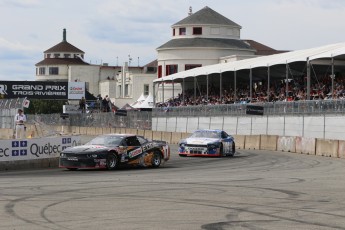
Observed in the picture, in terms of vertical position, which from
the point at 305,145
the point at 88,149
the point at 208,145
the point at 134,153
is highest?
the point at 88,149

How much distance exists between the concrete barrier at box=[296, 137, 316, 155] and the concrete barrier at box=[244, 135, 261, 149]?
15.0ft

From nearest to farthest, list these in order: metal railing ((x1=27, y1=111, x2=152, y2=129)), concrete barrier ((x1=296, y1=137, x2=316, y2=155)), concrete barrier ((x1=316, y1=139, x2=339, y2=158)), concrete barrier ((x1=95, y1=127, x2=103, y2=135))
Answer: concrete barrier ((x1=316, y1=139, x2=339, y2=158)), concrete barrier ((x1=296, y1=137, x2=316, y2=155)), metal railing ((x1=27, y1=111, x2=152, y2=129)), concrete barrier ((x1=95, y1=127, x2=103, y2=135))

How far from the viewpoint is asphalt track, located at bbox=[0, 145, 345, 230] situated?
496 inches

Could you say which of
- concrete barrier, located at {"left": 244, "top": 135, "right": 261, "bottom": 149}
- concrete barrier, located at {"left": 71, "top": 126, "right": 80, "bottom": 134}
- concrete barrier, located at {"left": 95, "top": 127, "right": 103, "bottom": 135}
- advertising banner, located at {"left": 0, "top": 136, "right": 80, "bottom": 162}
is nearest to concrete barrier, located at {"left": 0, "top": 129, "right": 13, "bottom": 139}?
concrete barrier, located at {"left": 244, "top": 135, "right": 261, "bottom": 149}

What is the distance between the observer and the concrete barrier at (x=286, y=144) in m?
40.2

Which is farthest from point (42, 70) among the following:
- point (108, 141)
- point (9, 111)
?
point (108, 141)

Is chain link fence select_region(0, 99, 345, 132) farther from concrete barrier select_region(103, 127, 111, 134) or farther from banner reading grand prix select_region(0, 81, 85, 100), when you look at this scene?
banner reading grand prix select_region(0, 81, 85, 100)

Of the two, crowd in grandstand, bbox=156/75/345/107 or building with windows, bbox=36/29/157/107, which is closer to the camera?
crowd in grandstand, bbox=156/75/345/107

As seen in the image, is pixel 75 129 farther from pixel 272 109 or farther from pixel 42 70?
pixel 42 70

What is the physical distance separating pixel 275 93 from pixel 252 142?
9895 millimetres

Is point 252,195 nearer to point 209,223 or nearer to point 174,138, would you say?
point 209,223

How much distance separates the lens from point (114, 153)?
2609cm

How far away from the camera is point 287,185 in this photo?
19438 mm

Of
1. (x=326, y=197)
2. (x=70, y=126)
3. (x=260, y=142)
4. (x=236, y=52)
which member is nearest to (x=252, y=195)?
(x=326, y=197)
